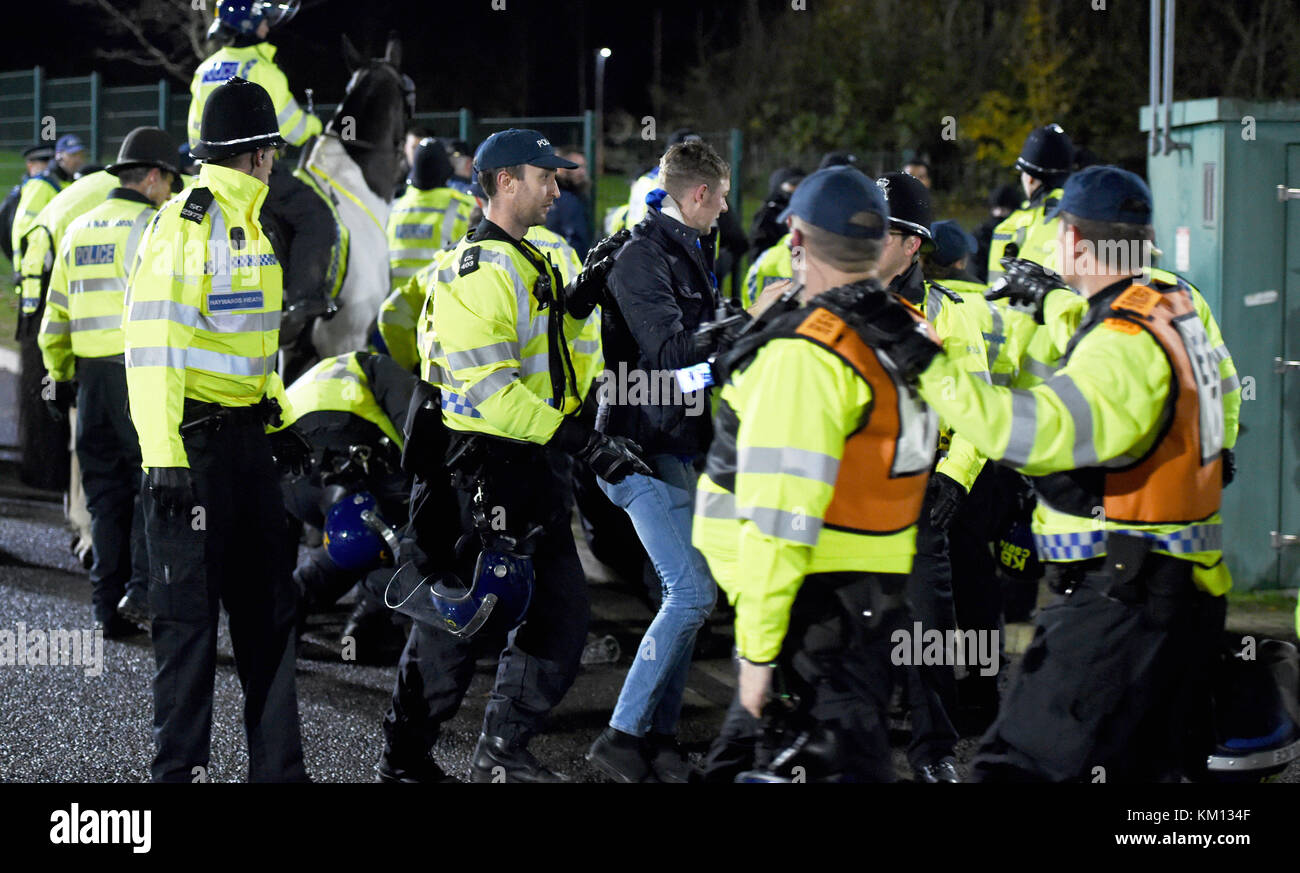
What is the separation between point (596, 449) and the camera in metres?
5.12

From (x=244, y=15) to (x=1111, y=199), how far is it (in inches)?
220

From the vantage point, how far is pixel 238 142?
16.4 feet

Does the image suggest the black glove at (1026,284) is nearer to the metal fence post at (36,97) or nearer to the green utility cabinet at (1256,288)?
the green utility cabinet at (1256,288)

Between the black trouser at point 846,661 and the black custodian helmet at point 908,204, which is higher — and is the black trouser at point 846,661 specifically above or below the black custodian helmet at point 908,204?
below

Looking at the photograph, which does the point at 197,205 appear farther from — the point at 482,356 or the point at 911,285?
the point at 911,285

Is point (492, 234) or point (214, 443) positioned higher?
point (492, 234)

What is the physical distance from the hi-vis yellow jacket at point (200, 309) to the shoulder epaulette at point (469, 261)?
1.99ft

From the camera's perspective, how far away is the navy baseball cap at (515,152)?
5258mm

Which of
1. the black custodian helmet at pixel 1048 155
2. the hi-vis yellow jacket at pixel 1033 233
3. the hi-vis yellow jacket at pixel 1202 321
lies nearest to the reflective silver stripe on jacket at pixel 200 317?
the hi-vis yellow jacket at pixel 1202 321

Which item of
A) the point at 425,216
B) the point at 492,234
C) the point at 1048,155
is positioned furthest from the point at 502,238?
the point at 425,216

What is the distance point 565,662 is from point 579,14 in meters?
36.2

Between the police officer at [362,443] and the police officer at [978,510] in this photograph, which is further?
the police officer at [362,443]

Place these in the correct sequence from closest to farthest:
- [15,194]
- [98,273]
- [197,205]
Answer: [197,205], [98,273], [15,194]

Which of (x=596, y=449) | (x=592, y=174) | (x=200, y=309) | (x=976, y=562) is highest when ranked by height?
(x=592, y=174)
